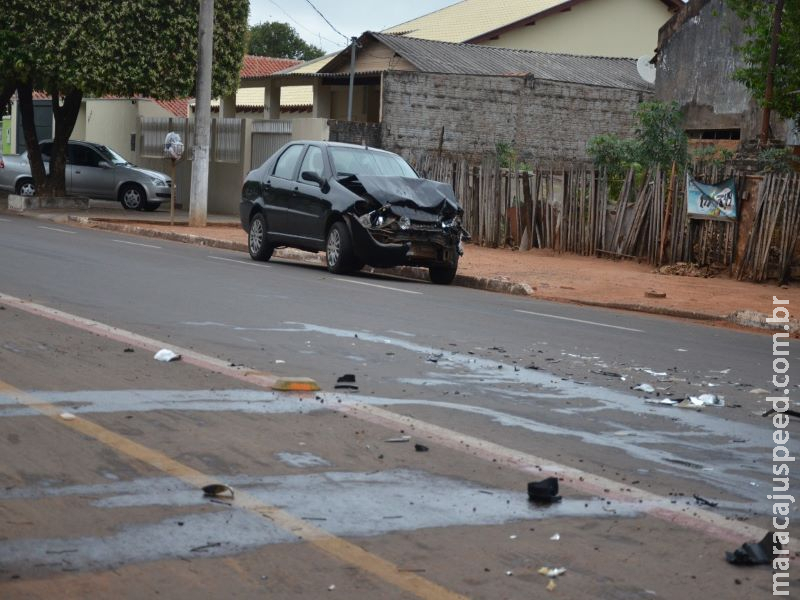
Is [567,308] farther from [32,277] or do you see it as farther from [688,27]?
[688,27]

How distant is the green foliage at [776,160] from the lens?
2029 cm

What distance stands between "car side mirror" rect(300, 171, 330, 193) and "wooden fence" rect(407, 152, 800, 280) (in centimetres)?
589

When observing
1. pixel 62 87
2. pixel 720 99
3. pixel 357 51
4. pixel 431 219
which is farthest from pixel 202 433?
pixel 357 51

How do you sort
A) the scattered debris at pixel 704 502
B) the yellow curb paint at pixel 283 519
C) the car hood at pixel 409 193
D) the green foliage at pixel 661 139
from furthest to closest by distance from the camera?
the green foliage at pixel 661 139 < the car hood at pixel 409 193 < the scattered debris at pixel 704 502 < the yellow curb paint at pixel 283 519

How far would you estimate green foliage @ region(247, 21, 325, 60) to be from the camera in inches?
3738

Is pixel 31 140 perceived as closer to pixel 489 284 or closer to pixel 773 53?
pixel 489 284

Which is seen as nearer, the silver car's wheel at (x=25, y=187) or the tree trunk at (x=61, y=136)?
the tree trunk at (x=61, y=136)

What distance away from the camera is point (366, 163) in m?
17.6

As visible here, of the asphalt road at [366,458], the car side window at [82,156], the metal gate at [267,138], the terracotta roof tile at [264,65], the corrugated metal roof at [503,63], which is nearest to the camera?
the asphalt road at [366,458]

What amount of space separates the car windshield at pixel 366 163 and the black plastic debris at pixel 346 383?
31.0 ft

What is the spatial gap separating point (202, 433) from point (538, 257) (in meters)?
16.2

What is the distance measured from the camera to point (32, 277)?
526 inches

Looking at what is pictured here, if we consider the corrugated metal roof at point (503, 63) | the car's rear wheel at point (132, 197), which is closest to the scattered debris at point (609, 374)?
the corrugated metal roof at point (503, 63)
